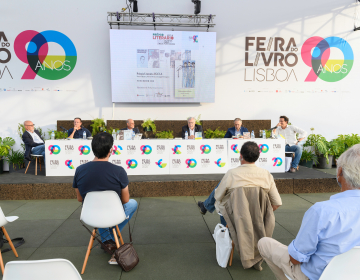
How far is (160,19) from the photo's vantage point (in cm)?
607

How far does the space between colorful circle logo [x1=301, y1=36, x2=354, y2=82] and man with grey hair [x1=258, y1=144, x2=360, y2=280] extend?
6398mm

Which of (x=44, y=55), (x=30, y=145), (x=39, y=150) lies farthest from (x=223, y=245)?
(x=44, y=55)

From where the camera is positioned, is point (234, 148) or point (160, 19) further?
point (160, 19)

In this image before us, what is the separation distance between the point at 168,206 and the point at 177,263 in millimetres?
1473

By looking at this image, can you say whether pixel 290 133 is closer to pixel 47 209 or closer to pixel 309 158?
pixel 309 158

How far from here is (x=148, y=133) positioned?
6316mm

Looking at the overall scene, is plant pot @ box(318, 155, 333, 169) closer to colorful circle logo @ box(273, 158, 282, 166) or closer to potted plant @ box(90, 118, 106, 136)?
colorful circle logo @ box(273, 158, 282, 166)

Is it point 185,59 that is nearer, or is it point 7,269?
point 7,269

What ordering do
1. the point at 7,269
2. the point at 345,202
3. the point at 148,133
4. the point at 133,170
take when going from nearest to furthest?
the point at 7,269 → the point at 345,202 → the point at 133,170 → the point at 148,133

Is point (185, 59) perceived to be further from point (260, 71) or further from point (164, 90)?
point (260, 71)

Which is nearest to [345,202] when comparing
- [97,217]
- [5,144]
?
[97,217]

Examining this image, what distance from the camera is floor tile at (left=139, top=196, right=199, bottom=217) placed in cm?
334

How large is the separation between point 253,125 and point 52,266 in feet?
20.3

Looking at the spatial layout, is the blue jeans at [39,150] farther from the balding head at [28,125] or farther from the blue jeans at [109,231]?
the blue jeans at [109,231]
